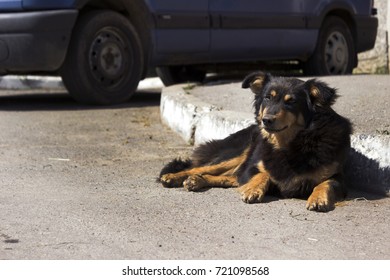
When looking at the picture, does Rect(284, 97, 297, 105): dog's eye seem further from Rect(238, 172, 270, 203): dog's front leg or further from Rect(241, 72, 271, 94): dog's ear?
Rect(238, 172, 270, 203): dog's front leg

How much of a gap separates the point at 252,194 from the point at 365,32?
27.9 ft

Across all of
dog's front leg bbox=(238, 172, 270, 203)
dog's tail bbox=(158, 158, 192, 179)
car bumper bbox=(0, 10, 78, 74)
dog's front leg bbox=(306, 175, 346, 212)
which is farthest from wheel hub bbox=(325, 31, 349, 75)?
dog's front leg bbox=(306, 175, 346, 212)

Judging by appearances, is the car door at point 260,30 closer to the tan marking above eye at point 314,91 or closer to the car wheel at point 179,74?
the car wheel at point 179,74

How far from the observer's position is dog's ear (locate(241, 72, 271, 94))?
6.50 meters

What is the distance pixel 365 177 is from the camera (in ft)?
21.1

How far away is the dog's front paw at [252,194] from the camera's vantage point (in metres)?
5.98

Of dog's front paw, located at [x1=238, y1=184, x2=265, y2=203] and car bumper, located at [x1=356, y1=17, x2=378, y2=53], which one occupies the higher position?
dog's front paw, located at [x1=238, y1=184, x2=265, y2=203]

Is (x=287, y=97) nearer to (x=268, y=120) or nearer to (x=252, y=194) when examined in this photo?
(x=268, y=120)

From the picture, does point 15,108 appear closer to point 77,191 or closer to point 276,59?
point 276,59

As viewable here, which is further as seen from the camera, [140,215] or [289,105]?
[289,105]

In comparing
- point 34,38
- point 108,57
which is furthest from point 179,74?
point 34,38

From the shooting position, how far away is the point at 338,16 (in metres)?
13.6

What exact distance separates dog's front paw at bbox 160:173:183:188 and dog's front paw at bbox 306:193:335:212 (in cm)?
117
